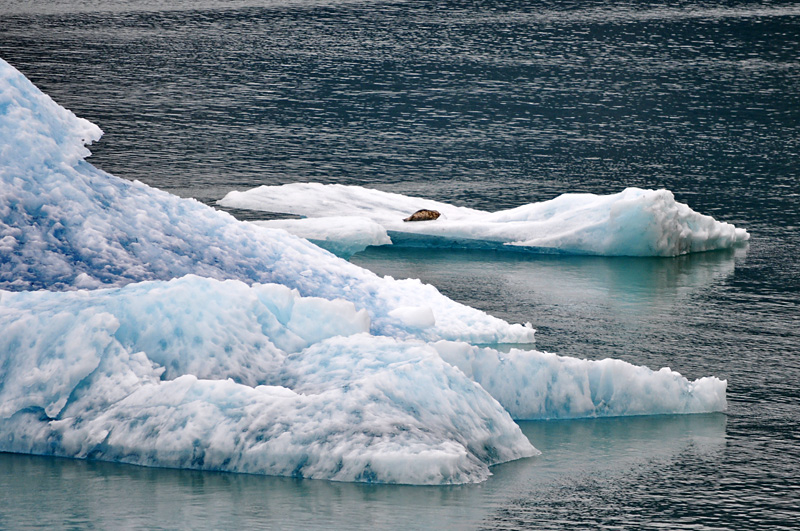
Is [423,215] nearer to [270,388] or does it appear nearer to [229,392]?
[270,388]

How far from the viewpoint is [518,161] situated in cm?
2794

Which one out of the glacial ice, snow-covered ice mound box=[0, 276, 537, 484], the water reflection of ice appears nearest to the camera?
the water reflection of ice

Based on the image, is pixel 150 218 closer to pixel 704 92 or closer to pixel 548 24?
pixel 704 92

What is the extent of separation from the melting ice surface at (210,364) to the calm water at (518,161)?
10.9 inches

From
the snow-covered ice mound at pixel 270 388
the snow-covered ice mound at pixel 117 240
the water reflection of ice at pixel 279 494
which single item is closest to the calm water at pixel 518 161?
the water reflection of ice at pixel 279 494

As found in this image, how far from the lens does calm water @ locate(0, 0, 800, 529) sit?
9688mm

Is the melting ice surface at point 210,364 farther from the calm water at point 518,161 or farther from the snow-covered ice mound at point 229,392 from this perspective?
the calm water at point 518,161

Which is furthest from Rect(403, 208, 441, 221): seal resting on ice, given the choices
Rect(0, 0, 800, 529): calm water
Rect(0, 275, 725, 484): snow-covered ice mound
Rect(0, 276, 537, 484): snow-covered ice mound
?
Rect(0, 276, 537, 484): snow-covered ice mound

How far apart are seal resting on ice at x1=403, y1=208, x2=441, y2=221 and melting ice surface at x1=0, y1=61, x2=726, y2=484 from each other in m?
6.78

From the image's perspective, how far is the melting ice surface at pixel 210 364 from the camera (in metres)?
10.2

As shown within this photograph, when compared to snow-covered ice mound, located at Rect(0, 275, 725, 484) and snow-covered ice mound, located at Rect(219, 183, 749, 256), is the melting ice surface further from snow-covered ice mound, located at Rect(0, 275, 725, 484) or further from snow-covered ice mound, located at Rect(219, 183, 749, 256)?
snow-covered ice mound, located at Rect(219, 183, 749, 256)

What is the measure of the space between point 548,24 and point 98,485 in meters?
44.6

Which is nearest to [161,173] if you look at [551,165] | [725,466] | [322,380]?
[551,165]

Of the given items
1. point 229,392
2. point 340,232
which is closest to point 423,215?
point 340,232
